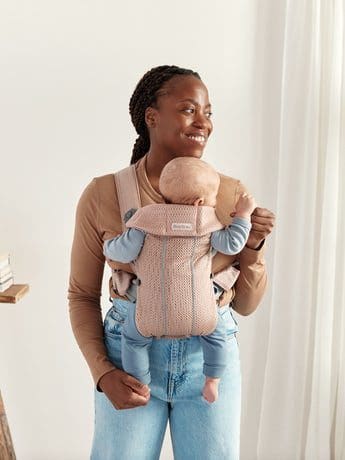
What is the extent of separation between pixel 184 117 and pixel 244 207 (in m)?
0.24

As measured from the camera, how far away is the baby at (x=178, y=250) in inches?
47.6

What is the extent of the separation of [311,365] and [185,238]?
1.23m

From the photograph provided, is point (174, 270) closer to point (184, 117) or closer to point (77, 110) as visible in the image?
point (184, 117)

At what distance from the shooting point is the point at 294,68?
2092 millimetres

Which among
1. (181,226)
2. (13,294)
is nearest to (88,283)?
(181,226)

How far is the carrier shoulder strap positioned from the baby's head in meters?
0.09

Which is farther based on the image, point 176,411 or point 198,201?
point 176,411

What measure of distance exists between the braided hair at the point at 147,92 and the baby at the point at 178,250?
213mm

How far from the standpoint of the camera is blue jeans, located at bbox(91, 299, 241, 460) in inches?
51.4

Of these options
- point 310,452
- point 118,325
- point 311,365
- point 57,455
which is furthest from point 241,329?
point 118,325

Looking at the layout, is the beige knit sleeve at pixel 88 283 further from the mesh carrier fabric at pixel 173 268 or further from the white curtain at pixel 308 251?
the white curtain at pixel 308 251

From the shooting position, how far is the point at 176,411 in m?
1.35

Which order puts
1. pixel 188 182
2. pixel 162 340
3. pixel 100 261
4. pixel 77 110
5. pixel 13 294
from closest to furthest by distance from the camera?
pixel 188 182
pixel 162 340
pixel 100 261
pixel 13 294
pixel 77 110

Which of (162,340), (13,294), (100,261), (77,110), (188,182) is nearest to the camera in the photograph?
(188,182)
